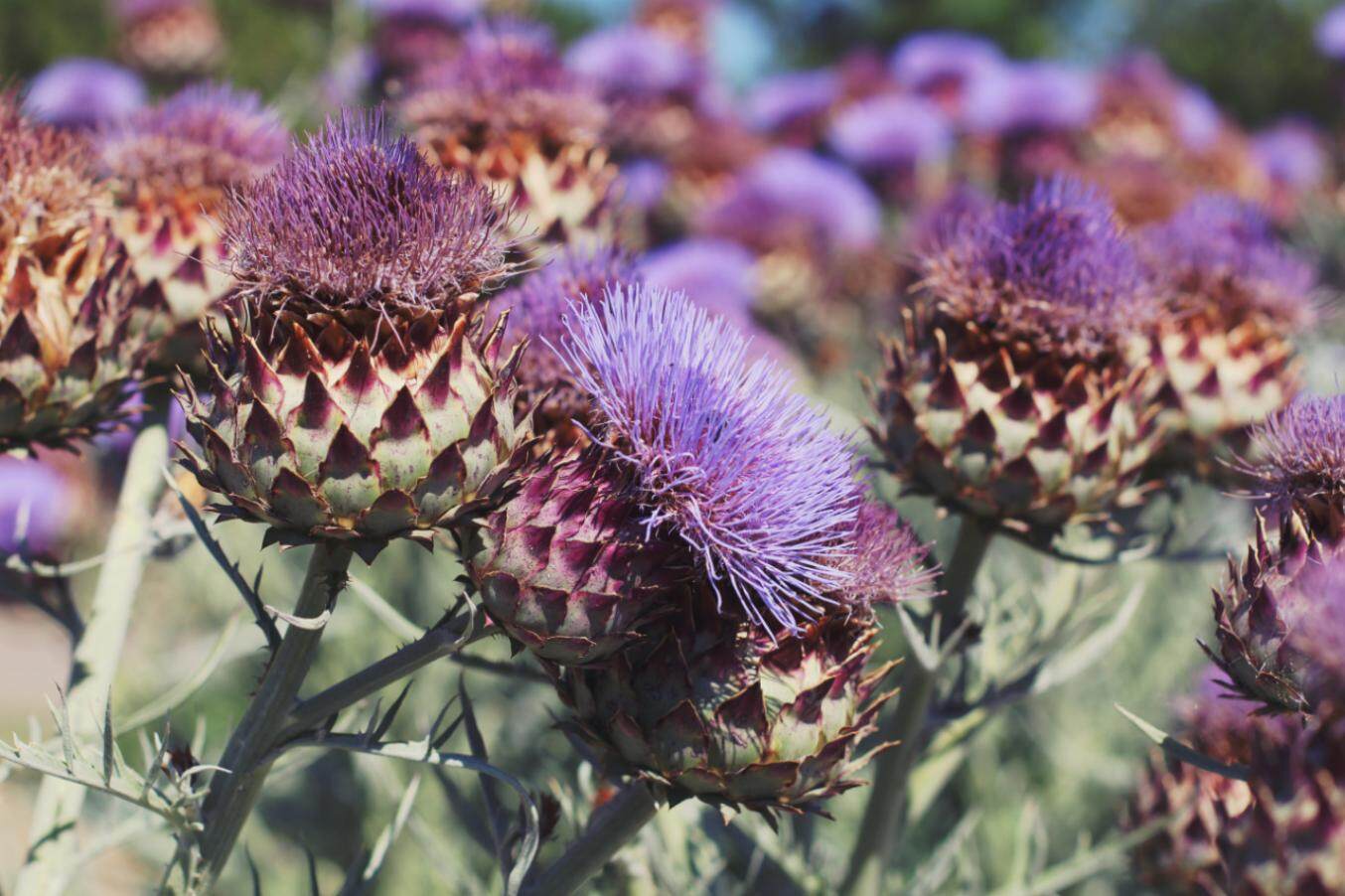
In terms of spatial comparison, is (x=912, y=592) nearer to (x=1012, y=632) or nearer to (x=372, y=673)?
(x=372, y=673)

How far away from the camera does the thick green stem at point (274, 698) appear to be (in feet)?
4.60

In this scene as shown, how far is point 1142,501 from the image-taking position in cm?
217

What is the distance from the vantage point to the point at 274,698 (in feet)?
4.68

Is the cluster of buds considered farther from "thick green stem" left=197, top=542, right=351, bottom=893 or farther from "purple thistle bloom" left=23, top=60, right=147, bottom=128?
"purple thistle bloom" left=23, top=60, right=147, bottom=128

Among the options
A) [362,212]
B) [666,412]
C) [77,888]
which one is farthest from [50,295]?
[77,888]

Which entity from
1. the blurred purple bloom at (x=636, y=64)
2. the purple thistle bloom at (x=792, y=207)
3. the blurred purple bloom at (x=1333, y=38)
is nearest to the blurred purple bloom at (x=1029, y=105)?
the purple thistle bloom at (x=792, y=207)

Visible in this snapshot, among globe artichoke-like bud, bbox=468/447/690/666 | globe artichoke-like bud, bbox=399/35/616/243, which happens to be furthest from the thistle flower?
globe artichoke-like bud, bbox=468/447/690/666

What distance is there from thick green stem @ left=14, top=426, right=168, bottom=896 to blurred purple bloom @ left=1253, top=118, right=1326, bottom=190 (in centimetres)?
535

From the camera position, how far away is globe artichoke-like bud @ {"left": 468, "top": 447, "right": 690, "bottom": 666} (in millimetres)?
1368

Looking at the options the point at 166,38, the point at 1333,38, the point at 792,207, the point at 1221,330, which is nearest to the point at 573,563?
the point at 1221,330

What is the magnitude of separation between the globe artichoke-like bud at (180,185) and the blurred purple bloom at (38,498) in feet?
8.63

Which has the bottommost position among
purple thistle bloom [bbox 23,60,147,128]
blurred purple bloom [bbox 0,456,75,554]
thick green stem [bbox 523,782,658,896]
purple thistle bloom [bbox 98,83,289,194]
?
thick green stem [bbox 523,782,658,896]

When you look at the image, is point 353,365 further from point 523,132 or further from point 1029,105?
point 1029,105

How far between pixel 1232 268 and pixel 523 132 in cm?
135
